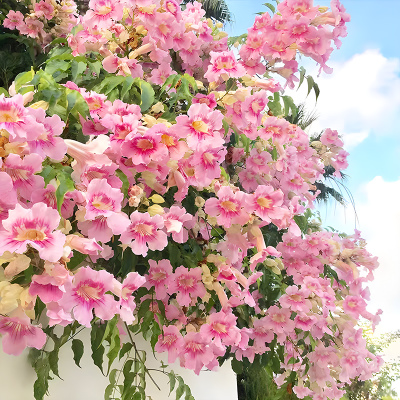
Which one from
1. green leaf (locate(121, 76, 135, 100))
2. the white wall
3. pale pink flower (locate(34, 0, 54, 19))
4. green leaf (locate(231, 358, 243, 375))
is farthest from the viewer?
pale pink flower (locate(34, 0, 54, 19))

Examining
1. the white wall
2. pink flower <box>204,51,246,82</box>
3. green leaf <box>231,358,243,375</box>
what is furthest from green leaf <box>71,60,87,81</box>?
green leaf <box>231,358,243,375</box>

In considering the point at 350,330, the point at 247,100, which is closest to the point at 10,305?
the point at 247,100

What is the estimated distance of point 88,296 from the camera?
96cm

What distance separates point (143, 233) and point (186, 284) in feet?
1.29

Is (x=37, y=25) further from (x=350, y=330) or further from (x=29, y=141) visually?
(x=350, y=330)

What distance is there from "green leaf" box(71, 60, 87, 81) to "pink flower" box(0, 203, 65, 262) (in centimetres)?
71

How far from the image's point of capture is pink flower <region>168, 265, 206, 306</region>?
1.52 meters

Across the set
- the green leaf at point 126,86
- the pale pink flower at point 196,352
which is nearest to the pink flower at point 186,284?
the pale pink flower at point 196,352

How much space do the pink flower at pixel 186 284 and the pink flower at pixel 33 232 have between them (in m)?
0.73

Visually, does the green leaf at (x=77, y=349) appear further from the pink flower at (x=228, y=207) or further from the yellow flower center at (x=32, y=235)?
the yellow flower center at (x=32, y=235)

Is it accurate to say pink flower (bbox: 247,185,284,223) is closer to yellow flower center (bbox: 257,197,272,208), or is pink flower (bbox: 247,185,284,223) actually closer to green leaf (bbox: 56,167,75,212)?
yellow flower center (bbox: 257,197,272,208)

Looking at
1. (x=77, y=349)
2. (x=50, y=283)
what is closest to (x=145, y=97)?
(x=50, y=283)

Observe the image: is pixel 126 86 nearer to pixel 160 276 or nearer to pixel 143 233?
pixel 143 233

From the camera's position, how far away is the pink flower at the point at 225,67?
158cm
